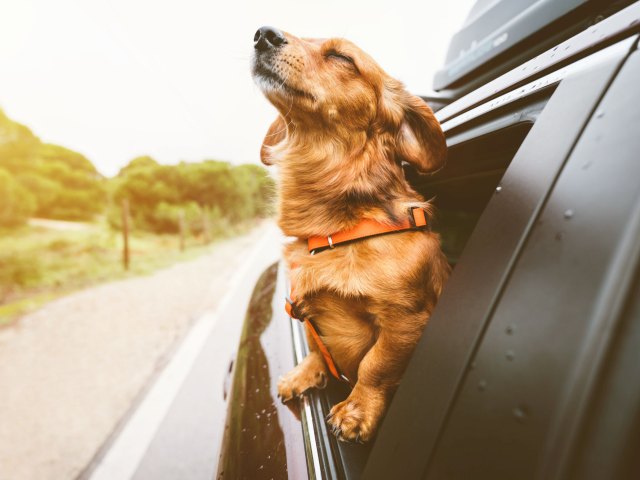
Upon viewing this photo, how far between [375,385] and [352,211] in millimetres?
694

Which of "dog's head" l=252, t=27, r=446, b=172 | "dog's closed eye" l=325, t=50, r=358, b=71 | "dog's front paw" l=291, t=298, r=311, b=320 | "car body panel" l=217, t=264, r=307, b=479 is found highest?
"dog's closed eye" l=325, t=50, r=358, b=71

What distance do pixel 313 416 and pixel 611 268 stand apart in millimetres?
1038

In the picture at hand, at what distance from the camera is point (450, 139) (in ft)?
4.57

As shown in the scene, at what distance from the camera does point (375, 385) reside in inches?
48.7

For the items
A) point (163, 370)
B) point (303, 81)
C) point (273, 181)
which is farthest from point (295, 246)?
point (163, 370)

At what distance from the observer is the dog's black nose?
164cm

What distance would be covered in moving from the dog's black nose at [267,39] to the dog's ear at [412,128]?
1.89 feet

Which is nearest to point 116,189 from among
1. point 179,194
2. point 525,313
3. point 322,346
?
point 179,194

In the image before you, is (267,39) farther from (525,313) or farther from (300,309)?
(525,313)

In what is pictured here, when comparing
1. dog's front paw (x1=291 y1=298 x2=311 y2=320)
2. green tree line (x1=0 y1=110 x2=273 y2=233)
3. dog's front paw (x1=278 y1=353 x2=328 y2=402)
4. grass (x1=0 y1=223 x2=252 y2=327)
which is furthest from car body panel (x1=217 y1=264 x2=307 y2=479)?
grass (x1=0 y1=223 x2=252 y2=327)

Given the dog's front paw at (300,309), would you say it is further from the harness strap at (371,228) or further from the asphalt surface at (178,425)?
the asphalt surface at (178,425)

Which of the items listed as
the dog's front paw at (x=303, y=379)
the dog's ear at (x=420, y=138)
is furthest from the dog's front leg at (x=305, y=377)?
the dog's ear at (x=420, y=138)

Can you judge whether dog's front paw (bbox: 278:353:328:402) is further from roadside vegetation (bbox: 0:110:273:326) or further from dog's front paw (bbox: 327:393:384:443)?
roadside vegetation (bbox: 0:110:273:326)

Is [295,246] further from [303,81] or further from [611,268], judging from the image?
[611,268]
